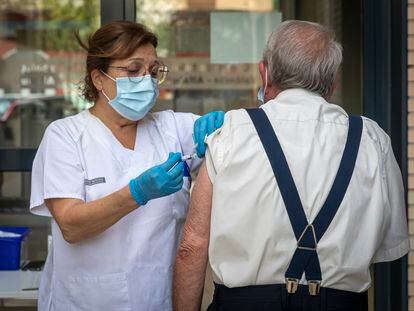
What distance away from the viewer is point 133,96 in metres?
2.67

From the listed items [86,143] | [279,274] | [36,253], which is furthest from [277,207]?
[36,253]

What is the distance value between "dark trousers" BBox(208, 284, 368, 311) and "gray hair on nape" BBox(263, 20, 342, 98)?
0.61m

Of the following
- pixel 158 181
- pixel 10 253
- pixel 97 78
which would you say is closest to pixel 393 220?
pixel 158 181

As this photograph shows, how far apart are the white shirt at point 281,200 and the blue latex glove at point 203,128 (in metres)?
0.30

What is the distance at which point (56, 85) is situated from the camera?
7.90 metres

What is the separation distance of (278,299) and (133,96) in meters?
0.92

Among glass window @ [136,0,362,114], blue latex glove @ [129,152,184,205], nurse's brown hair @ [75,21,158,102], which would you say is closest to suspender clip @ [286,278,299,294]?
blue latex glove @ [129,152,184,205]

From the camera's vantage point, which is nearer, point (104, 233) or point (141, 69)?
point (104, 233)

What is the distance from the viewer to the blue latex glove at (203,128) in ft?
8.43

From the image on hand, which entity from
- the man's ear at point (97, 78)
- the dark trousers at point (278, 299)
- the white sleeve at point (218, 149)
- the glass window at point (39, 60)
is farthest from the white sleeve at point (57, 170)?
the glass window at point (39, 60)

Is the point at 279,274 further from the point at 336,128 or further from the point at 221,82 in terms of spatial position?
the point at 221,82

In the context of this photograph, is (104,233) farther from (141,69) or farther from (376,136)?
(376,136)

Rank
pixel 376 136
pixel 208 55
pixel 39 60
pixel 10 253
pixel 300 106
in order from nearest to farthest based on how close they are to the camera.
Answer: pixel 300 106 < pixel 376 136 < pixel 10 253 < pixel 208 55 < pixel 39 60

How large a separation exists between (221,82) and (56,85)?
2315 mm
